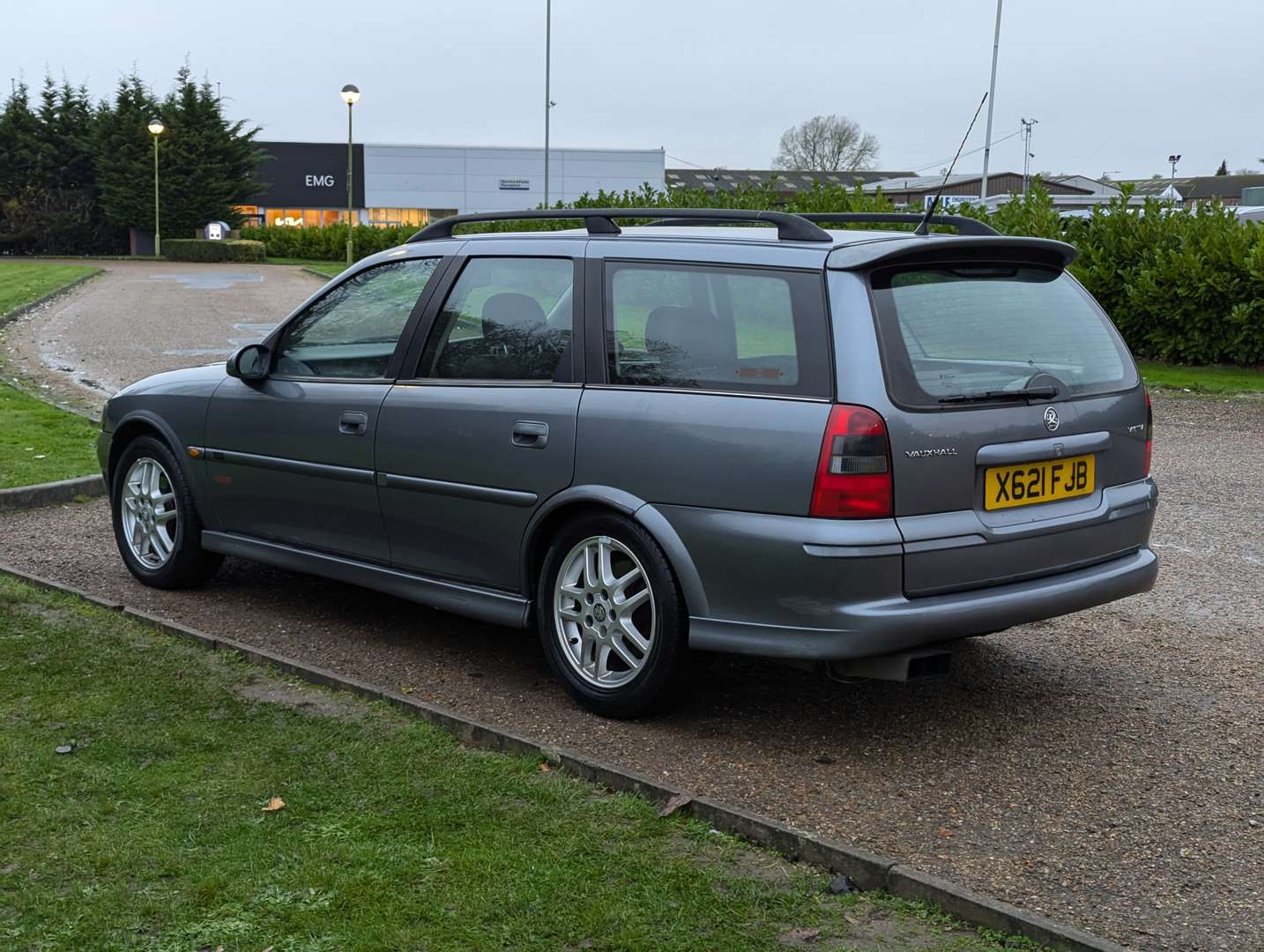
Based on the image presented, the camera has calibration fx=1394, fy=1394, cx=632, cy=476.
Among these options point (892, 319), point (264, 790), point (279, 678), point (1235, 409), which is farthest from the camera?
point (1235, 409)

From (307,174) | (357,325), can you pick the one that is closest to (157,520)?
(357,325)

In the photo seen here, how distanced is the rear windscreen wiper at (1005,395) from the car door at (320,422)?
226 centimetres

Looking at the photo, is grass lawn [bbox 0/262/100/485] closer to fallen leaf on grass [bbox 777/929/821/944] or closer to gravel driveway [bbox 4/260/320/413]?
gravel driveway [bbox 4/260/320/413]

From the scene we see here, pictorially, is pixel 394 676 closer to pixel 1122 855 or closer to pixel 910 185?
pixel 1122 855

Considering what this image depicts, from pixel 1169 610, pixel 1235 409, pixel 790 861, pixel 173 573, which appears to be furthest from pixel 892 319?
pixel 1235 409

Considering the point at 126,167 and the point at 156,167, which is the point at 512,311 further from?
the point at 126,167

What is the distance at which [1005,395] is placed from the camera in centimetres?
449

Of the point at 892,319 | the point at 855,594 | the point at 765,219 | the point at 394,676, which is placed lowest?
the point at 394,676

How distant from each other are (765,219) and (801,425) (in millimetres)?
857

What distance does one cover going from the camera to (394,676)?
5375 mm

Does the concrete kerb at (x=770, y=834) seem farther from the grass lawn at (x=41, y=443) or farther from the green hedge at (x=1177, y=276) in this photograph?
the green hedge at (x=1177, y=276)

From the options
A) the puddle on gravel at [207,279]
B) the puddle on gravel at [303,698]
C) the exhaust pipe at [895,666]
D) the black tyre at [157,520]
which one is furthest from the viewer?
the puddle on gravel at [207,279]

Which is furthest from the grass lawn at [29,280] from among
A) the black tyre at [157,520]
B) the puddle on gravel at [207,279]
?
the black tyre at [157,520]

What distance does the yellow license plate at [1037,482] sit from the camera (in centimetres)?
441
